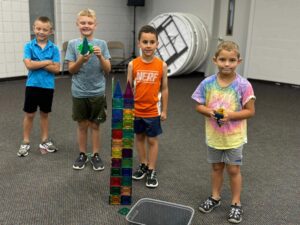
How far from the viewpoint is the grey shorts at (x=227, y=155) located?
1904mm

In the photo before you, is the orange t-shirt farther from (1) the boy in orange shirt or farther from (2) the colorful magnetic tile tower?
(2) the colorful magnetic tile tower

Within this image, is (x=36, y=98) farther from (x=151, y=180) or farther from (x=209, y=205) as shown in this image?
(x=209, y=205)

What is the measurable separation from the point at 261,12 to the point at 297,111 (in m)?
2.51

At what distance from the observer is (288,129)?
3.78 meters

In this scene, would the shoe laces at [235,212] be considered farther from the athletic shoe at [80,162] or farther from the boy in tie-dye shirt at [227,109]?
the athletic shoe at [80,162]

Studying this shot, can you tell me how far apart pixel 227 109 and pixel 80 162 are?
1314mm

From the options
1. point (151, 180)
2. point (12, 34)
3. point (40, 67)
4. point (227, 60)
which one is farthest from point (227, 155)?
point (12, 34)

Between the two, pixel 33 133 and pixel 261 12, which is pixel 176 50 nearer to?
pixel 261 12

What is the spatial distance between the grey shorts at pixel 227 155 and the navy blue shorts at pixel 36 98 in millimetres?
1499

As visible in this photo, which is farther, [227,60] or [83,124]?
[83,124]

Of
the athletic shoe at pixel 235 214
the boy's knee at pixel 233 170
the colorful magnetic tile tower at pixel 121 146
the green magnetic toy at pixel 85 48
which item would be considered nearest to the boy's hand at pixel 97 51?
the green magnetic toy at pixel 85 48

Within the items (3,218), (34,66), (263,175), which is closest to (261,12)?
(263,175)

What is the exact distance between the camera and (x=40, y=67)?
267 cm

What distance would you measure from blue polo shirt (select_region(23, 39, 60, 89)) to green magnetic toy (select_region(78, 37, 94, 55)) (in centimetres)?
63
